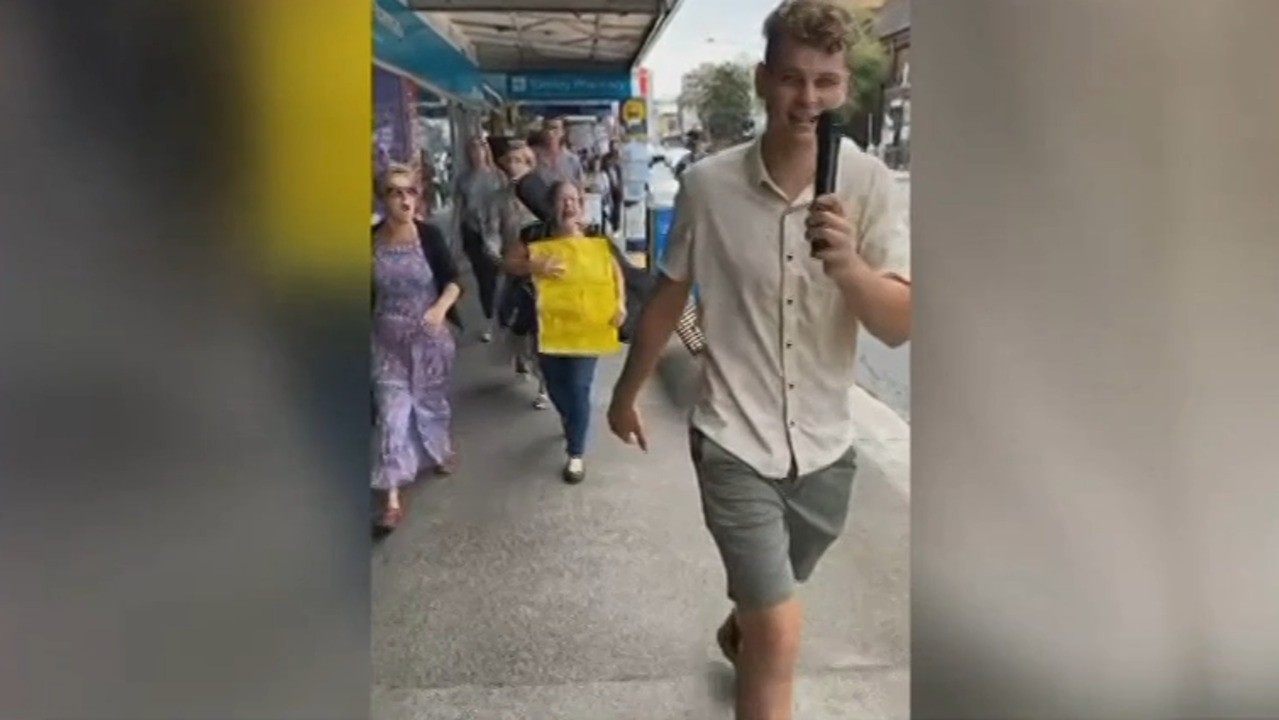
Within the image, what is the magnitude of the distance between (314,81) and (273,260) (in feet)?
0.58

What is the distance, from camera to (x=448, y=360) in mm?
1310

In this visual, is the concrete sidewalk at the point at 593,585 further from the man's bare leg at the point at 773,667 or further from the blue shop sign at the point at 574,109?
the blue shop sign at the point at 574,109

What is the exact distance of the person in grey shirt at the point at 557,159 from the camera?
51.6 inches

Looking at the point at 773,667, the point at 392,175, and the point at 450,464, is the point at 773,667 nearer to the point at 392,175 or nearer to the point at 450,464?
the point at 450,464

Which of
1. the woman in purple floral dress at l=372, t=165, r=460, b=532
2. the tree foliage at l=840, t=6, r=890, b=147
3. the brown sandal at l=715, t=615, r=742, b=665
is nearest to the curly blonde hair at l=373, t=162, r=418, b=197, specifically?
the woman in purple floral dress at l=372, t=165, r=460, b=532

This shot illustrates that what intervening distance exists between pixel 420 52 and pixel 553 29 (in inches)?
6.6

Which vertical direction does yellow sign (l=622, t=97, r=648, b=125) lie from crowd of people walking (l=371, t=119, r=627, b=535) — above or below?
above

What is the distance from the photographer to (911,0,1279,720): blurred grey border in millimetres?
1198

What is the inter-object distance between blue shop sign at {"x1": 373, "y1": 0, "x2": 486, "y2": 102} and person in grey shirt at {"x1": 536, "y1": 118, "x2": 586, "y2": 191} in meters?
0.08

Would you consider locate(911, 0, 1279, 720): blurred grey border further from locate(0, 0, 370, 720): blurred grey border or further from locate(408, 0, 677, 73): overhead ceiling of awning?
locate(0, 0, 370, 720): blurred grey border

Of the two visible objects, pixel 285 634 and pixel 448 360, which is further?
pixel 448 360

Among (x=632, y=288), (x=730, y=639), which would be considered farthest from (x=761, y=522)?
(x=632, y=288)

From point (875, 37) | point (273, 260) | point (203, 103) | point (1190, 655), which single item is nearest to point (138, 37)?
point (203, 103)

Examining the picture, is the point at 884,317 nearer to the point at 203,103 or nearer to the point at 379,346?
the point at 379,346
